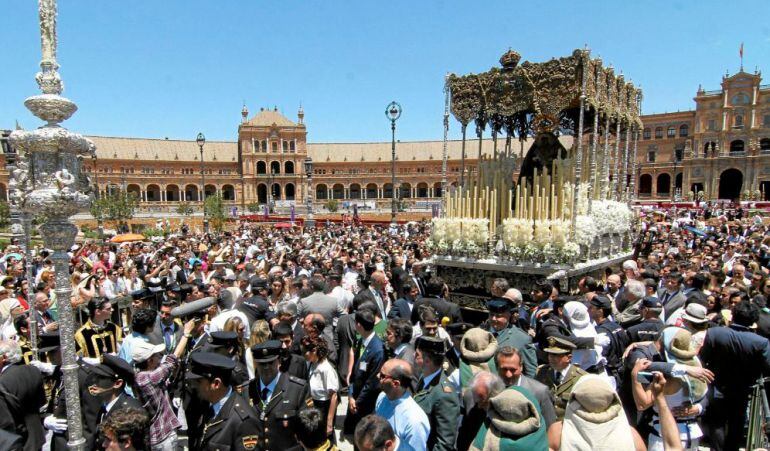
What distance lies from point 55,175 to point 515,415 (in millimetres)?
3296

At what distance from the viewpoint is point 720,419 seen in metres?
4.55

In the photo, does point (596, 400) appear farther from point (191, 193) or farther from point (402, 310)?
point (191, 193)

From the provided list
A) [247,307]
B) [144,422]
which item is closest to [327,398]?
[144,422]

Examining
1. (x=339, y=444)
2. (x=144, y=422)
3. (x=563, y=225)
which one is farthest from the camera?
(x=563, y=225)

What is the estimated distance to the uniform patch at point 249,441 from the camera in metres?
3.17

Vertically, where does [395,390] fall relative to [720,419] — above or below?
above

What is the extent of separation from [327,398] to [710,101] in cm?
7550

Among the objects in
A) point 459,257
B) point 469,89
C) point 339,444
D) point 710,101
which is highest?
point 710,101

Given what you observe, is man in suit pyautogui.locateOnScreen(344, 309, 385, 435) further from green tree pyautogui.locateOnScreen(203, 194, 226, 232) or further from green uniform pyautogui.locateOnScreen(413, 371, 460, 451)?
green tree pyautogui.locateOnScreen(203, 194, 226, 232)

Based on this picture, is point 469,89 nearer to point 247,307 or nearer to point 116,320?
point 247,307

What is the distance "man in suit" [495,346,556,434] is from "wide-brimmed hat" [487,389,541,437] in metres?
0.69

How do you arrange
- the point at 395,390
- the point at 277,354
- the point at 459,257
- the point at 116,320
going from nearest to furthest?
the point at 395,390 < the point at 277,354 < the point at 116,320 < the point at 459,257

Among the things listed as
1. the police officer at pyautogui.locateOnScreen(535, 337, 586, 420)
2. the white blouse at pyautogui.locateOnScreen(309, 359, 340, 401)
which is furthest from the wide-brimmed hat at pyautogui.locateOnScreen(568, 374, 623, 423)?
the white blouse at pyautogui.locateOnScreen(309, 359, 340, 401)

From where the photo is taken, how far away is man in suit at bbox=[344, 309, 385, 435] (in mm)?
4348
